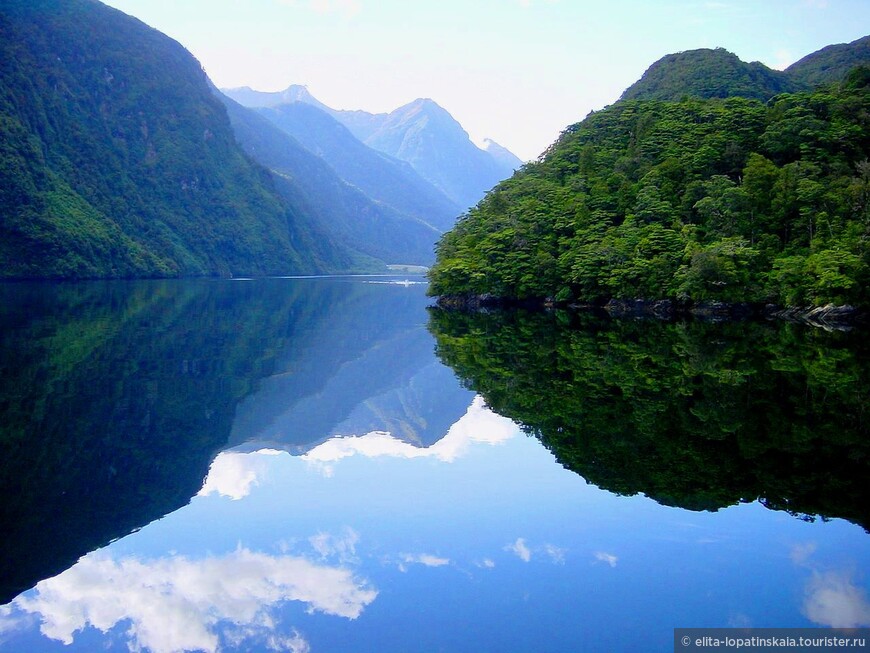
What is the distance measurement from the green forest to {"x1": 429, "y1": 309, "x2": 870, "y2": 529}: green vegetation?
64.9 feet

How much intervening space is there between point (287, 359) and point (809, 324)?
129 feet

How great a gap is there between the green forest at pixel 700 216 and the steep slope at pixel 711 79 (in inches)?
1746

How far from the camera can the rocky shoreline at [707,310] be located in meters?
52.4

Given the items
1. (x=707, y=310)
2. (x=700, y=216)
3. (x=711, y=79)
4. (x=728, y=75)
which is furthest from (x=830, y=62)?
(x=707, y=310)

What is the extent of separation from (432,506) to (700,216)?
61.8 meters

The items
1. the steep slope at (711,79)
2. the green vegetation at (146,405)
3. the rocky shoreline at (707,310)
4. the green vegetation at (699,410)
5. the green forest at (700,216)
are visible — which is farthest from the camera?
the steep slope at (711,79)

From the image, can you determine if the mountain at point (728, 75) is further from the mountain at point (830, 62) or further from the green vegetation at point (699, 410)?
the green vegetation at point (699, 410)

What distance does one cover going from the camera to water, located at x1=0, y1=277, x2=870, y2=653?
9219 millimetres

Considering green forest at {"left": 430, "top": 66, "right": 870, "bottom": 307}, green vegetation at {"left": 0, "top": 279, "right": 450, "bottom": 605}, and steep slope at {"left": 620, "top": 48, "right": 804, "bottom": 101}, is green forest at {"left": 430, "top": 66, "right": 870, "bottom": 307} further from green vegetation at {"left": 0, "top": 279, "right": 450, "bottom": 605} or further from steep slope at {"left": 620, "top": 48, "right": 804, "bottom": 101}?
steep slope at {"left": 620, "top": 48, "right": 804, "bottom": 101}

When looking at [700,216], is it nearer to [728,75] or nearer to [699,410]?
[699,410]

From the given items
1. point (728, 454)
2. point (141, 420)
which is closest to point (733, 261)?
point (728, 454)

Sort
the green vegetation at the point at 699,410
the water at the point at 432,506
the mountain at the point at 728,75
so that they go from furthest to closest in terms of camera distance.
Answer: the mountain at the point at 728,75, the green vegetation at the point at 699,410, the water at the point at 432,506

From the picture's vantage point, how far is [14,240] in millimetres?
133250

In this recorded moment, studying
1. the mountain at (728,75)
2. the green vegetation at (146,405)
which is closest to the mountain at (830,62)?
the mountain at (728,75)
